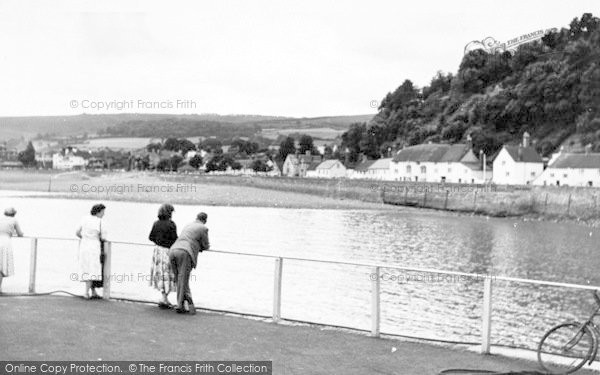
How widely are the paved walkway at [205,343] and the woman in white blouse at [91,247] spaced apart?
0.78m

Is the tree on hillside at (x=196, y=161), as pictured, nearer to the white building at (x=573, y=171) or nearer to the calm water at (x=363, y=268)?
the white building at (x=573, y=171)

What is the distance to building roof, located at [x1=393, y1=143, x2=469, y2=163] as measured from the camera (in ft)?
333

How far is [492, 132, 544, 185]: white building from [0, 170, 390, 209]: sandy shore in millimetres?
20493

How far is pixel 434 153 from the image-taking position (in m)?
105

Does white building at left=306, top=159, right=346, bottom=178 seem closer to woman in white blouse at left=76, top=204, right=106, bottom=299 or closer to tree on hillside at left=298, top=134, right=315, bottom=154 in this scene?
tree on hillside at left=298, top=134, right=315, bottom=154

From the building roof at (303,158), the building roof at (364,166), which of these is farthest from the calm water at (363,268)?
the building roof at (303,158)

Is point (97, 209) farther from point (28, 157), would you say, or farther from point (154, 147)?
point (154, 147)

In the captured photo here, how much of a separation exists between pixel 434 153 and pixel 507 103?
14958mm

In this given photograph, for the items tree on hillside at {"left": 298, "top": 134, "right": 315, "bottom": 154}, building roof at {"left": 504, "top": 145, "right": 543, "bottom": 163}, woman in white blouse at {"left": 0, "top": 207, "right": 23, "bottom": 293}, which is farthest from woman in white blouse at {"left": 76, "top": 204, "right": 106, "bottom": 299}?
tree on hillside at {"left": 298, "top": 134, "right": 315, "bottom": 154}

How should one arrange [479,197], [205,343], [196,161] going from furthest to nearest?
[196,161], [479,197], [205,343]

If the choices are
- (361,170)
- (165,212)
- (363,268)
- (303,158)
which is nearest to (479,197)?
(363,268)

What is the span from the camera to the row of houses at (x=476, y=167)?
7850 cm

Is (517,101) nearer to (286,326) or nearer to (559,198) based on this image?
(559,198)

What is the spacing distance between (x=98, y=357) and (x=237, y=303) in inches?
360
